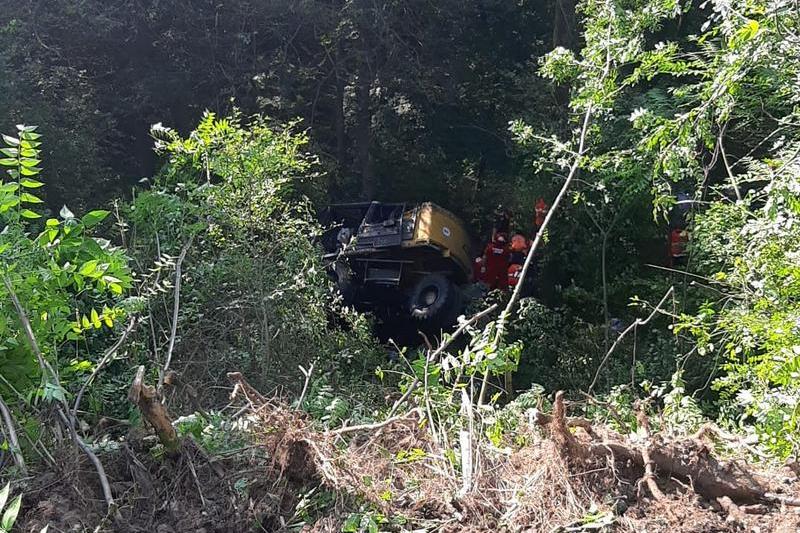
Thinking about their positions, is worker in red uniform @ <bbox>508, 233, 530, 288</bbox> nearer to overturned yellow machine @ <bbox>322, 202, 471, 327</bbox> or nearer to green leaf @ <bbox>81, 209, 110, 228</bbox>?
overturned yellow machine @ <bbox>322, 202, 471, 327</bbox>

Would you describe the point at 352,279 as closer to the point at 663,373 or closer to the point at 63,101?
the point at 663,373

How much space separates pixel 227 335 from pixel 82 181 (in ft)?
17.4

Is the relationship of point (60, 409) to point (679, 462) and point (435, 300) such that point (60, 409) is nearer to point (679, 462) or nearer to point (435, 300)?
point (679, 462)

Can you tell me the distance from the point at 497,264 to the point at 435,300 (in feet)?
3.38

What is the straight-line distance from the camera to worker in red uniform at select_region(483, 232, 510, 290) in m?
9.45

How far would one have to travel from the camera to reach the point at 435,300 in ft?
29.9

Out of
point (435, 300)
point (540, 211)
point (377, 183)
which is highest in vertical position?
point (377, 183)

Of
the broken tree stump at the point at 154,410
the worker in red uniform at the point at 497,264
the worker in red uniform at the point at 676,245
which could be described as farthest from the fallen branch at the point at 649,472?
the worker in red uniform at the point at 497,264

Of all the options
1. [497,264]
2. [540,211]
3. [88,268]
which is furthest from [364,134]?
[88,268]

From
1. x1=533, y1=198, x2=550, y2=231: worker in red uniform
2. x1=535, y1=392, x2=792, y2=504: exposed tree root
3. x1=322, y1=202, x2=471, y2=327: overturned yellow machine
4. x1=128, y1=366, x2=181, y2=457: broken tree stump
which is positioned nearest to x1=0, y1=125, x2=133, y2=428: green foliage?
x1=128, y1=366, x2=181, y2=457: broken tree stump

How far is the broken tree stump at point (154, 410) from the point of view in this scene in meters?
3.02

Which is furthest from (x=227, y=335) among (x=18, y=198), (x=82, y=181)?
(x=82, y=181)

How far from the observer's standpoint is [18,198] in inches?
116

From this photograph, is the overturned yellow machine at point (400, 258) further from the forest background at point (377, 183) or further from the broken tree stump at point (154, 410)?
the broken tree stump at point (154, 410)
